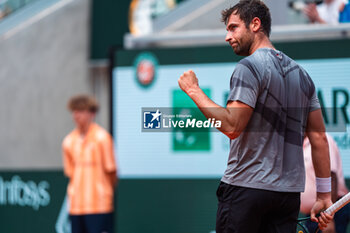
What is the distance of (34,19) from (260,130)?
26.7 feet

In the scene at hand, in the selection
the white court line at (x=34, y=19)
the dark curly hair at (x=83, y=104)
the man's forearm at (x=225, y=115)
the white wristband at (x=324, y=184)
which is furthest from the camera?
the white court line at (x=34, y=19)

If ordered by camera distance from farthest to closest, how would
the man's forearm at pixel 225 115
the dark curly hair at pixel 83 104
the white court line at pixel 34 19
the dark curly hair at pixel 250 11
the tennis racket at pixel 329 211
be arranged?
the white court line at pixel 34 19
the dark curly hair at pixel 83 104
the tennis racket at pixel 329 211
the dark curly hair at pixel 250 11
the man's forearm at pixel 225 115

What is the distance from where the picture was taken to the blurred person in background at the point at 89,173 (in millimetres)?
6422

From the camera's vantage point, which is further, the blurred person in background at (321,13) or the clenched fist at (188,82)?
the blurred person in background at (321,13)

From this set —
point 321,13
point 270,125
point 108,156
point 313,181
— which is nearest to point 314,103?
point 270,125

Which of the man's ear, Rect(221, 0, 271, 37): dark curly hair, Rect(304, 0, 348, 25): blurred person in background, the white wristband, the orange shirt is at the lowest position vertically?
the orange shirt

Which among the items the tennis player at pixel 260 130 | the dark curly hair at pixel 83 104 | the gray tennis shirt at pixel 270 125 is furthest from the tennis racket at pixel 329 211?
the dark curly hair at pixel 83 104

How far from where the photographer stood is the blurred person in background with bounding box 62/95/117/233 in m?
6.42

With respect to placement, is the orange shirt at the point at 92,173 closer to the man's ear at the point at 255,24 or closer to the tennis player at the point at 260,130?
the tennis player at the point at 260,130

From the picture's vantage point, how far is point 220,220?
9.55ft

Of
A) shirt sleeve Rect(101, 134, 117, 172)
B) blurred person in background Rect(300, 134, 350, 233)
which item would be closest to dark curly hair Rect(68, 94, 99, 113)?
shirt sleeve Rect(101, 134, 117, 172)

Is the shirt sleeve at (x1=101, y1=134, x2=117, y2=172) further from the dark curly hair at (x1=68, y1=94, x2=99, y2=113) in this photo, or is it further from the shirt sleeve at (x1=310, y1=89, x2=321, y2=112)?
the shirt sleeve at (x1=310, y1=89, x2=321, y2=112)

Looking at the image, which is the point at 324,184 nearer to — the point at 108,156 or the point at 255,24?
the point at 255,24

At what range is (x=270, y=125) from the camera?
284cm
